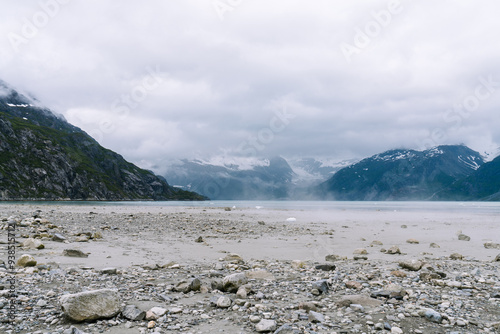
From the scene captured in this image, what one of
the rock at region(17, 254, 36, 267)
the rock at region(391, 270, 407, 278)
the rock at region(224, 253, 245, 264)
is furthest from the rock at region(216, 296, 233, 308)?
the rock at region(17, 254, 36, 267)

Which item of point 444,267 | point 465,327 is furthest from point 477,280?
point 465,327

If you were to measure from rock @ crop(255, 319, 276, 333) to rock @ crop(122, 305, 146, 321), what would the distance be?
2615mm

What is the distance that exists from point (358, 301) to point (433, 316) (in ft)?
5.57

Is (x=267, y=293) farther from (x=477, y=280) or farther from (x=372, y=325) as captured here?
(x=477, y=280)

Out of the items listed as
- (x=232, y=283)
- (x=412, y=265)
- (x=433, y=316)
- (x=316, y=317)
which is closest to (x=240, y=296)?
(x=232, y=283)

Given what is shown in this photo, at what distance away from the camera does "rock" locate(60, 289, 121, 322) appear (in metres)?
6.73

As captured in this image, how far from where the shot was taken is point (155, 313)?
7172 millimetres

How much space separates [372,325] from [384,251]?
12.9 m

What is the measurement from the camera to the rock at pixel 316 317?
22.8ft

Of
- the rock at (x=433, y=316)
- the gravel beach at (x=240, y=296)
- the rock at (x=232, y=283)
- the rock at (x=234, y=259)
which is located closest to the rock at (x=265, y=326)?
the gravel beach at (x=240, y=296)

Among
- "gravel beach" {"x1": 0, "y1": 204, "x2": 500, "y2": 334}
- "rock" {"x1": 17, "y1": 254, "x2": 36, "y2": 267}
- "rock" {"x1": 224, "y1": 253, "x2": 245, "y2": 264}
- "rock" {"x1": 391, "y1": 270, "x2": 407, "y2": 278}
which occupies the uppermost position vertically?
"rock" {"x1": 17, "y1": 254, "x2": 36, "y2": 267}

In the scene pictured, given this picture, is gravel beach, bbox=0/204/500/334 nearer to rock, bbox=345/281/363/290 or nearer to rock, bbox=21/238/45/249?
rock, bbox=345/281/363/290

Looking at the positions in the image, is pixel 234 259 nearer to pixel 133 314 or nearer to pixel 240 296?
pixel 240 296

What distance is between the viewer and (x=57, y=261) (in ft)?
42.9
